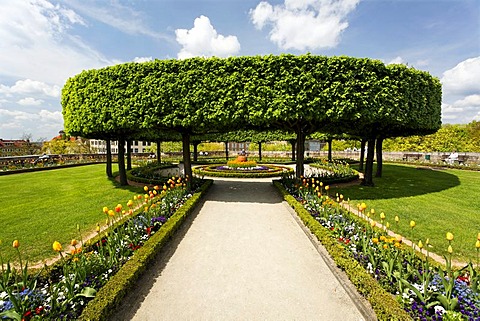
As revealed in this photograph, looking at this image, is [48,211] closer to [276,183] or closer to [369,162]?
[276,183]

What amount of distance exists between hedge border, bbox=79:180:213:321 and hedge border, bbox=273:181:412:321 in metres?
3.96

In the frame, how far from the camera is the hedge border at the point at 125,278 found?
3.27m

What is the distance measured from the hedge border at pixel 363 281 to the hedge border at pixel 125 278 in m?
3.96

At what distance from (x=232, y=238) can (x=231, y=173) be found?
10888 millimetres

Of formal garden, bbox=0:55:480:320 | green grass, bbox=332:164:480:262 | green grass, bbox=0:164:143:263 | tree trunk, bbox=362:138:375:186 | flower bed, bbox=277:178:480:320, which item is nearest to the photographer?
flower bed, bbox=277:178:480:320

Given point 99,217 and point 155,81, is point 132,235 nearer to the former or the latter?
point 99,217

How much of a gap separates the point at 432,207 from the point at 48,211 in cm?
1504

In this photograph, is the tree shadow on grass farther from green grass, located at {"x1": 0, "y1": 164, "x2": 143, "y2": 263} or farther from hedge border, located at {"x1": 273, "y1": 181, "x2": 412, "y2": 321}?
green grass, located at {"x1": 0, "y1": 164, "x2": 143, "y2": 263}

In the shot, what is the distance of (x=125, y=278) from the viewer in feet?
13.1

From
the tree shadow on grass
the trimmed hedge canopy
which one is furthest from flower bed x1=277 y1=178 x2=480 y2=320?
the tree shadow on grass

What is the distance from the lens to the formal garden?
359 cm

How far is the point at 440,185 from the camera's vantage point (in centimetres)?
1370

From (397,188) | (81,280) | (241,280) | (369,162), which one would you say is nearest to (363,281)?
(241,280)

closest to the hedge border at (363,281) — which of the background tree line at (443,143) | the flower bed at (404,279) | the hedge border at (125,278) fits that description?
the flower bed at (404,279)
